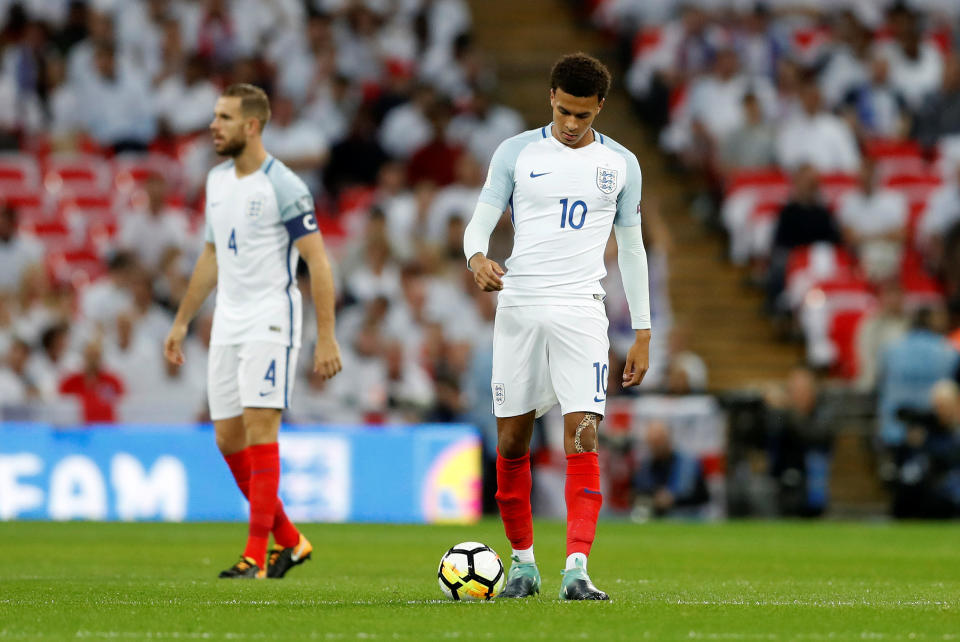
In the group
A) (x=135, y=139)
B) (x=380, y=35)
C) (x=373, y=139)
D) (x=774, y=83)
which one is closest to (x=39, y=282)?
(x=135, y=139)

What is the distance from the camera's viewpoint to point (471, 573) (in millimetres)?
7637

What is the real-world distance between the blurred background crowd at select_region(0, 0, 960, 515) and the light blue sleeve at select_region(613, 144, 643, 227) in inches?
370

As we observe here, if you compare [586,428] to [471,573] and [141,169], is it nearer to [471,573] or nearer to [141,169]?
[471,573]

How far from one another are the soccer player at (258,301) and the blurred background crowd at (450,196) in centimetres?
728

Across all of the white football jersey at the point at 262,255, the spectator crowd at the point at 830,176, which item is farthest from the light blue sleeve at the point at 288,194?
the spectator crowd at the point at 830,176

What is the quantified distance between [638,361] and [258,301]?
8.20 ft

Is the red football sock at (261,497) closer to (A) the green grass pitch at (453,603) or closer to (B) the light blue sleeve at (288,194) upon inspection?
(A) the green grass pitch at (453,603)

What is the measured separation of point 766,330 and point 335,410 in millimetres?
6441

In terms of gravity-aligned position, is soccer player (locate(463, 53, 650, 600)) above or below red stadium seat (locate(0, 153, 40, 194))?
below

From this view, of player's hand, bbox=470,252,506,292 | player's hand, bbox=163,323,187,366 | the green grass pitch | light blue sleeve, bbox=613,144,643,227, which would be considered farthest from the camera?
player's hand, bbox=163,323,187,366

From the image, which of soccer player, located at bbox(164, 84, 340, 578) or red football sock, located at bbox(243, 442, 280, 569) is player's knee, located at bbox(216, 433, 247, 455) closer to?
soccer player, located at bbox(164, 84, 340, 578)

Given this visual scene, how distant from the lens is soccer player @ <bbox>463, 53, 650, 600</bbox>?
24.8 feet

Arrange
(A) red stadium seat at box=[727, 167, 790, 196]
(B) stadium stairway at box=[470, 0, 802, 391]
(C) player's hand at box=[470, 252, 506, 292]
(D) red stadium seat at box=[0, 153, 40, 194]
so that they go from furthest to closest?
(A) red stadium seat at box=[727, 167, 790, 196]
(B) stadium stairway at box=[470, 0, 802, 391]
(D) red stadium seat at box=[0, 153, 40, 194]
(C) player's hand at box=[470, 252, 506, 292]

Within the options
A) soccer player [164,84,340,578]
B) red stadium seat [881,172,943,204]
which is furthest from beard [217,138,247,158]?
red stadium seat [881,172,943,204]
